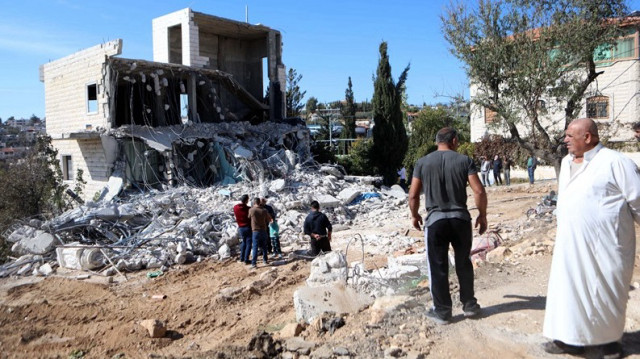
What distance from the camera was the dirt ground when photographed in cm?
380

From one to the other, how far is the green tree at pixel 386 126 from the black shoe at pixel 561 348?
20.1m


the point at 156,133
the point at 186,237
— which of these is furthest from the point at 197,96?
the point at 186,237

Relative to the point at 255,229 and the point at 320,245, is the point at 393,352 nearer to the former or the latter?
the point at 320,245

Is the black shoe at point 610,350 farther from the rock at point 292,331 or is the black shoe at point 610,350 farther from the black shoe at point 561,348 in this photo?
the rock at point 292,331

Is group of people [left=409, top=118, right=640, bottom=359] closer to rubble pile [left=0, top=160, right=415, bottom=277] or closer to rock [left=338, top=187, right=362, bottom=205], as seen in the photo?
rubble pile [left=0, top=160, right=415, bottom=277]

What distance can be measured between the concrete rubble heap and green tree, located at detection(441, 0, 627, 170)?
4.42 metres

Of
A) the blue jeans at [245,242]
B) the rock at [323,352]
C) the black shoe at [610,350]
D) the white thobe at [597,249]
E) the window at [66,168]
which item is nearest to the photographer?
the white thobe at [597,249]

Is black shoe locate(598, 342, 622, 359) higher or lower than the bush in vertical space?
lower

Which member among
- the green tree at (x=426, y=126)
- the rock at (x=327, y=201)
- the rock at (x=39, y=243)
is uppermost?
the green tree at (x=426, y=126)

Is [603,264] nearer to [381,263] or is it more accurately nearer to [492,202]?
[381,263]

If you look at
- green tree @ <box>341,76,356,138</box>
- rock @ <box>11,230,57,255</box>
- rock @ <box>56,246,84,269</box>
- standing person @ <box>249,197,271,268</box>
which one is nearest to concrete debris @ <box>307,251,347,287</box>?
standing person @ <box>249,197,271,268</box>

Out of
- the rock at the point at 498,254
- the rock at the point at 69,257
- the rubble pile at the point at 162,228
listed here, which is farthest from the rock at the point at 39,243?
the rock at the point at 498,254

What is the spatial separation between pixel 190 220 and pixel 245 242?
9.31 ft

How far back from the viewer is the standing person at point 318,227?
9141mm
